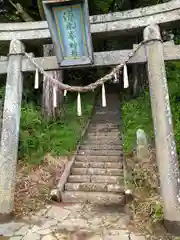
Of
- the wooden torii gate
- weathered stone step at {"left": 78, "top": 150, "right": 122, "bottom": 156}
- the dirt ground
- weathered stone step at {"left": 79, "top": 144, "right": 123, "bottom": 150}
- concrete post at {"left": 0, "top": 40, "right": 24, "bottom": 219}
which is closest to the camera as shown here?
the wooden torii gate

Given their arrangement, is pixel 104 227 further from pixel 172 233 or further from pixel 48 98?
pixel 48 98

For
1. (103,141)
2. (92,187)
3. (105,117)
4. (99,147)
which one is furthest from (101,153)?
(105,117)

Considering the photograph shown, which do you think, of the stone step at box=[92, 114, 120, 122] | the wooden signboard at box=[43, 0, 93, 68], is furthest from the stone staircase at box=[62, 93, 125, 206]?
the wooden signboard at box=[43, 0, 93, 68]

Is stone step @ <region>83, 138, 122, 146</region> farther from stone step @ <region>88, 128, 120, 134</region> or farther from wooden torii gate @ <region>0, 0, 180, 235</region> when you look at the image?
wooden torii gate @ <region>0, 0, 180, 235</region>

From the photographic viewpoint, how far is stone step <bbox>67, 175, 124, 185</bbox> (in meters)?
6.49

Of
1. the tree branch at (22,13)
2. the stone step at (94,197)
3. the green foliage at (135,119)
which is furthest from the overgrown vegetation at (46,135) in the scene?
the tree branch at (22,13)

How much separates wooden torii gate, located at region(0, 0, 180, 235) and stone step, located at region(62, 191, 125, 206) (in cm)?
148

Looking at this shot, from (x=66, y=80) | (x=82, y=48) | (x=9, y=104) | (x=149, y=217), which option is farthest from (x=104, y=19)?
(x=66, y=80)

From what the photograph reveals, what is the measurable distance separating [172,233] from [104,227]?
3.92 ft

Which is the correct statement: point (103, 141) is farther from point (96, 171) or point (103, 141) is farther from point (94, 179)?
point (94, 179)

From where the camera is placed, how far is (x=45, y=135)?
8188mm

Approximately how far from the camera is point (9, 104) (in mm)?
5453

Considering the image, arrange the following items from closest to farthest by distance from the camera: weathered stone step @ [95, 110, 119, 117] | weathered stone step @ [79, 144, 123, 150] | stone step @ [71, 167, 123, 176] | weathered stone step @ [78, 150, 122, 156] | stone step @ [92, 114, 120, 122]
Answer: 1. stone step @ [71, 167, 123, 176]
2. weathered stone step @ [78, 150, 122, 156]
3. weathered stone step @ [79, 144, 123, 150]
4. stone step @ [92, 114, 120, 122]
5. weathered stone step @ [95, 110, 119, 117]

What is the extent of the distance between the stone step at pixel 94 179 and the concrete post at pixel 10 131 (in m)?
1.92
